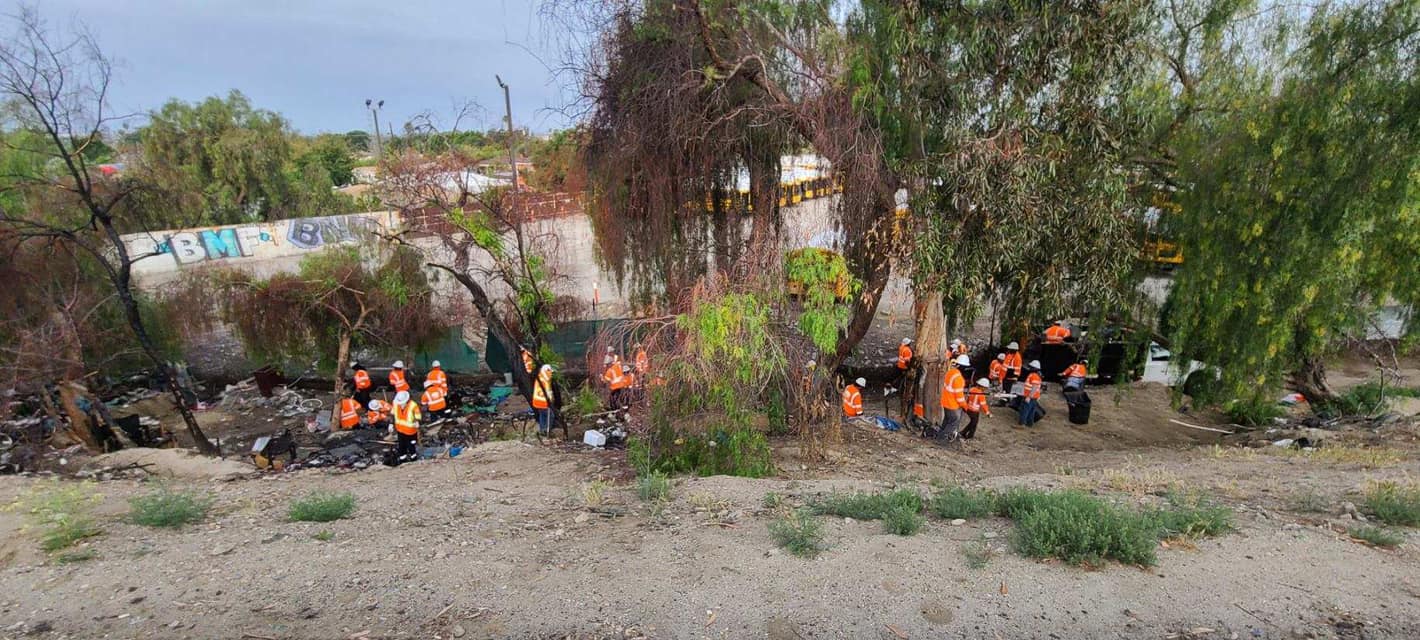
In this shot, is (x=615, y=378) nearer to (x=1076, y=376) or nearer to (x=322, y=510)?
(x=322, y=510)

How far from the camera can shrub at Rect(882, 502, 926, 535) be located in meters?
4.77

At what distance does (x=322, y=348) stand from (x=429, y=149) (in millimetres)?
6559

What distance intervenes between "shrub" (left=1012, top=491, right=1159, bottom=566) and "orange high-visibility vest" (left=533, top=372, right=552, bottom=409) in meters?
7.41

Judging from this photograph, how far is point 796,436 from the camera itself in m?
9.04

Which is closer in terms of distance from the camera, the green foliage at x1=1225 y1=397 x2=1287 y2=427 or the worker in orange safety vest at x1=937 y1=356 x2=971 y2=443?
the worker in orange safety vest at x1=937 y1=356 x2=971 y2=443

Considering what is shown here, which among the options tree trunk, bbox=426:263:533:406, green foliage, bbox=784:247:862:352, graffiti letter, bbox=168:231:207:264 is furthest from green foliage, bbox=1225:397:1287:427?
graffiti letter, bbox=168:231:207:264

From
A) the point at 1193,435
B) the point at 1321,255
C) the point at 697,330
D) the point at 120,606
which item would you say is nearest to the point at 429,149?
the point at 697,330

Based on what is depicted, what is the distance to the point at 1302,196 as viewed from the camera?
25.2ft

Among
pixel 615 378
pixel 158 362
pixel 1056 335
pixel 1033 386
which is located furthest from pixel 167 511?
pixel 1056 335

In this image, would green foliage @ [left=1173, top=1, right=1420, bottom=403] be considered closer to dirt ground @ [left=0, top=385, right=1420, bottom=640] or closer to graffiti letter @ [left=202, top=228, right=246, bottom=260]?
dirt ground @ [left=0, top=385, right=1420, bottom=640]

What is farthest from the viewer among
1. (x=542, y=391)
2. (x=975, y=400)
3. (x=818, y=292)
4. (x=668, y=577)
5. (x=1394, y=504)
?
(x=542, y=391)

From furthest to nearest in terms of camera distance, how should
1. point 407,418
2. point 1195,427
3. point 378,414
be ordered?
point 1195,427 → point 378,414 → point 407,418

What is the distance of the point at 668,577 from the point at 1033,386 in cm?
892

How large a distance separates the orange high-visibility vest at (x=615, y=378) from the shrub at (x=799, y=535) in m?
3.94
